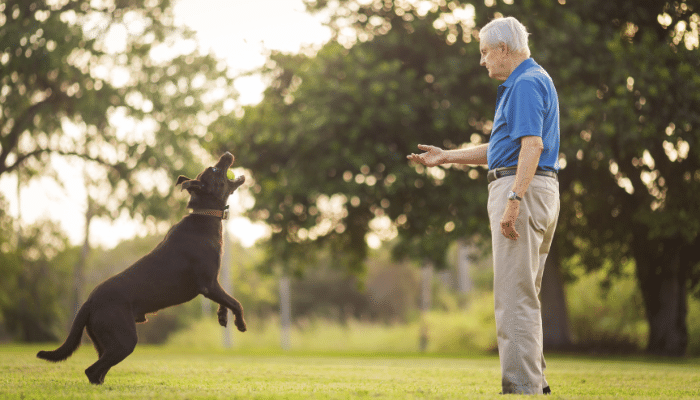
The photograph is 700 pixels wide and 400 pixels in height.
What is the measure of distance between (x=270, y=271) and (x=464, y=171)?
588 cm

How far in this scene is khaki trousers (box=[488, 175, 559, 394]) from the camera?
12.7 ft

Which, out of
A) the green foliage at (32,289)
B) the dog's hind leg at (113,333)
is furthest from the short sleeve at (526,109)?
the green foliage at (32,289)

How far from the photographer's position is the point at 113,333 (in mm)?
4223

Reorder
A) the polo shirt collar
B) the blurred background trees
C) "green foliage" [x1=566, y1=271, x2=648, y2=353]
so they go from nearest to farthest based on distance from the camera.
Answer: the polo shirt collar < the blurred background trees < "green foliage" [x1=566, y1=271, x2=648, y2=353]

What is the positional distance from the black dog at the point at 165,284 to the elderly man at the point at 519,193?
190 cm

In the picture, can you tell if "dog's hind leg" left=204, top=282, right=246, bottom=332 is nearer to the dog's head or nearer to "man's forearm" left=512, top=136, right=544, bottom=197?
the dog's head

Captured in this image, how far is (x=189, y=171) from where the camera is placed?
19.0 m

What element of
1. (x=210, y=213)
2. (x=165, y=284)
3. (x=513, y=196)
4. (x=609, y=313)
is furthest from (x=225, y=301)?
(x=609, y=313)

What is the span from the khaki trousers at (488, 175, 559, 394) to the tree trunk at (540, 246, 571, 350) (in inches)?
530

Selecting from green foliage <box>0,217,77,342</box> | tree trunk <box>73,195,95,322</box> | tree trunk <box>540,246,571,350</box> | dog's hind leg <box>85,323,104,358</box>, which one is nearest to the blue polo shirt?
dog's hind leg <box>85,323,104,358</box>

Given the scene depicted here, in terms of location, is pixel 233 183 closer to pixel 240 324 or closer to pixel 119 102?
pixel 240 324

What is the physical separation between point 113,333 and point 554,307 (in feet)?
48.0

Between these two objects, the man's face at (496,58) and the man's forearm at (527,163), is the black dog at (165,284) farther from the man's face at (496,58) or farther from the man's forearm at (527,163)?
the man's forearm at (527,163)

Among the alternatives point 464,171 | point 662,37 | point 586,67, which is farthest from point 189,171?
point 662,37
